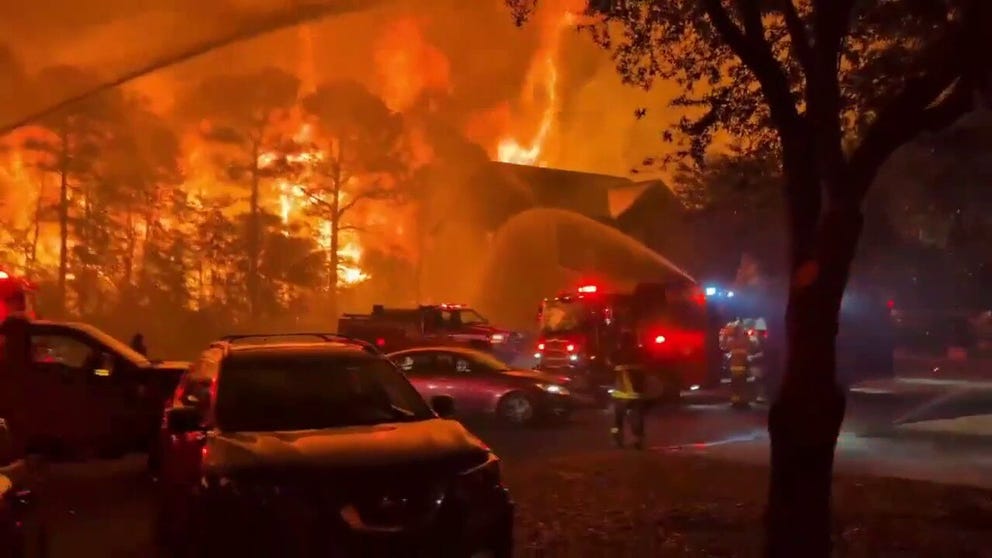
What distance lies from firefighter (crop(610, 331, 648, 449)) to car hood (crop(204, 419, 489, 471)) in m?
7.35

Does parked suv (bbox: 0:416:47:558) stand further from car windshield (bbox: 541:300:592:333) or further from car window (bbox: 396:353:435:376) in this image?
car windshield (bbox: 541:300:592:333)

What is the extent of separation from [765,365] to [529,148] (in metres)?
44.6

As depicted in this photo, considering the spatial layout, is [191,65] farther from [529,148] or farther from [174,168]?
[529,148]

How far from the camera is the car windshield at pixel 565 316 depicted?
22750mm

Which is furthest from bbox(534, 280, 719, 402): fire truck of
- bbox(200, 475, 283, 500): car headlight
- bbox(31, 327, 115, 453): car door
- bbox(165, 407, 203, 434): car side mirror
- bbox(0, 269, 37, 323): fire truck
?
bbox(200, 475, 283, 500): car headlight

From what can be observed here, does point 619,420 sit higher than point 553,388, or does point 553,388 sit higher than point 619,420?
point 553,388

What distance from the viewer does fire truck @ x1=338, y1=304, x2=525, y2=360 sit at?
24.9m

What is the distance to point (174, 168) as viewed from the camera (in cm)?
3806

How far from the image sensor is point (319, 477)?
6172 millimetres

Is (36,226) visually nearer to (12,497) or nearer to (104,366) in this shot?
(104,366)

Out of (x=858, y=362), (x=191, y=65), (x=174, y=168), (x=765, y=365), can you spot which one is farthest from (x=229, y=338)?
(x=191, y=65)

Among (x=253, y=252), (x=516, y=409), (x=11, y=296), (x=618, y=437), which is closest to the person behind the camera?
(x=11, y=296)

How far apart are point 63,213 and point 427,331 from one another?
1600 cm

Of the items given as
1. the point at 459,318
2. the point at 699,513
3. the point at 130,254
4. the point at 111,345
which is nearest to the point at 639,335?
the point at 459,318
